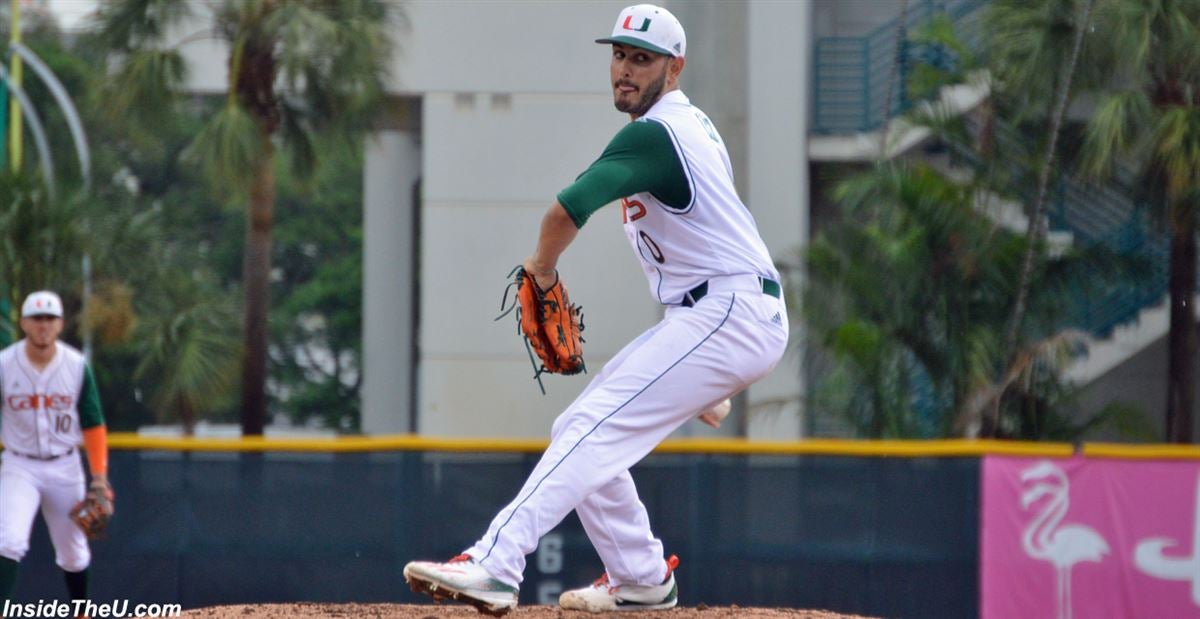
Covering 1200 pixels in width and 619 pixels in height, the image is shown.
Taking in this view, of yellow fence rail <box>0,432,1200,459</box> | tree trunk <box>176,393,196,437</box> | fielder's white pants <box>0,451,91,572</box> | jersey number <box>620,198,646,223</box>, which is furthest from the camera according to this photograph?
tree trunk <box>176,393,196,437</box>

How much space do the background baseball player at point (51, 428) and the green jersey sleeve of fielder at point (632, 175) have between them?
4190 millimetres

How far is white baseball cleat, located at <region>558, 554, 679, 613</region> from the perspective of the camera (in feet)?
14.9

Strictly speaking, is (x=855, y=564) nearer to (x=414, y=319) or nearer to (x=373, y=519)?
(x=373, y=519)

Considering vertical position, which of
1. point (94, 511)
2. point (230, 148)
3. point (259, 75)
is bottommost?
point (94, 511)

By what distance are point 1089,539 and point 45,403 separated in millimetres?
5492

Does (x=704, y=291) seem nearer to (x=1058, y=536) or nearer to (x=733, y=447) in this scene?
(x=733, y=447)

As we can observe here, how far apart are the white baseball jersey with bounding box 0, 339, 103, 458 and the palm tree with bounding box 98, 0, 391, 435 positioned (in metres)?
5.15

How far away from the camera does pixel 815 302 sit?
10.7 m

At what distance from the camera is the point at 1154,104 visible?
10727 mm

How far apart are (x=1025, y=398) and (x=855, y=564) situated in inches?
114

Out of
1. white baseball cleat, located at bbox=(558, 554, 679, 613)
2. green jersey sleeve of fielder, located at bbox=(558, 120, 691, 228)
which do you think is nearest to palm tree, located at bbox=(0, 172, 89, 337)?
white baseball cleat, located at bbox=(558, 554, 679, 613)

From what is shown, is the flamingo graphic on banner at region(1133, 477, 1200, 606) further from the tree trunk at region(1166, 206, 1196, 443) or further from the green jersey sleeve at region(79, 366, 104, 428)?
the green jersey sleeve at region(79, 366, 104, 428)

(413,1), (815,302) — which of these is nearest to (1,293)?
(413,1)

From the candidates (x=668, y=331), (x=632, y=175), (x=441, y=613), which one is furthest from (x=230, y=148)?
(x=632, y=175)
